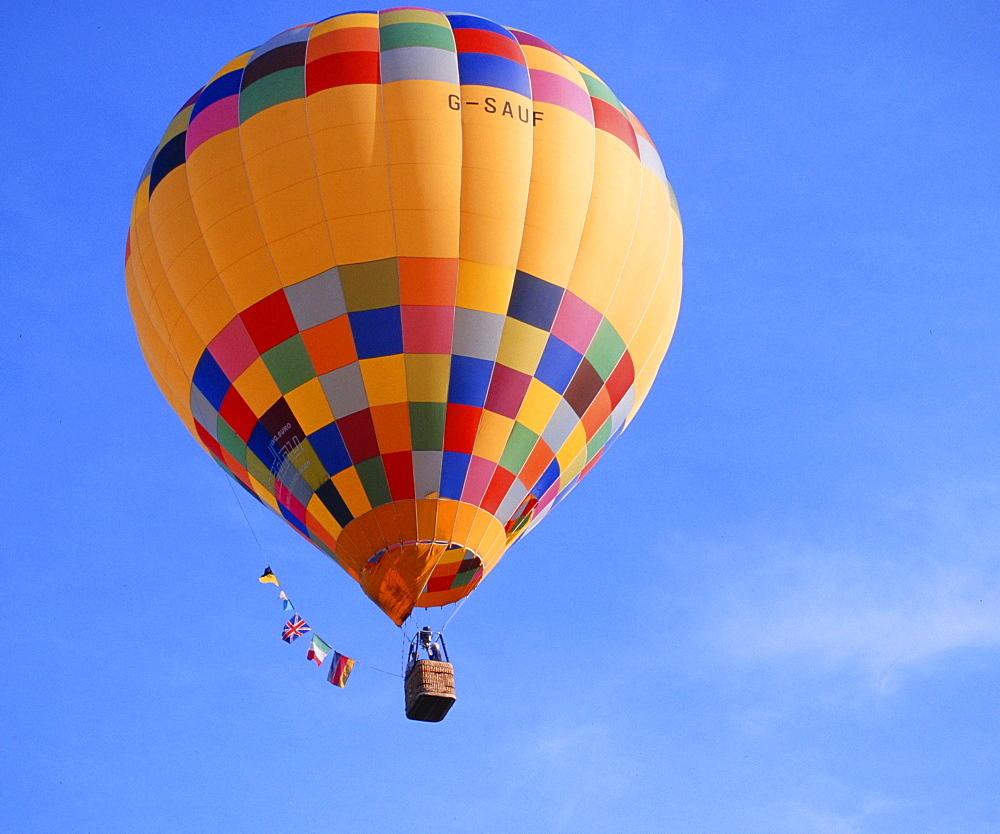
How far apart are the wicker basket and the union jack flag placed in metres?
1.90

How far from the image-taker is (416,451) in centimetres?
1459

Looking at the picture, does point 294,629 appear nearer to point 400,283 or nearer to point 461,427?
point 461,427

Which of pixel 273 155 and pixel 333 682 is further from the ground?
pixel 273 155

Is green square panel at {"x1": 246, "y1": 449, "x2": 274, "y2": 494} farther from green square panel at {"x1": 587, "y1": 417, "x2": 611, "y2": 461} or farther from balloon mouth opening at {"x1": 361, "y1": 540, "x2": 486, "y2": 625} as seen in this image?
green square panel at {"x1": 587, "y1": 417, "x2": 611, "y2": 461}

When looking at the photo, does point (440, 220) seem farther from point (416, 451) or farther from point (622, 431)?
point (622, 431)

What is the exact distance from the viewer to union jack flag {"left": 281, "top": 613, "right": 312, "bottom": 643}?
15.7 m

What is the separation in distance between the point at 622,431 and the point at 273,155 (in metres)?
4.83

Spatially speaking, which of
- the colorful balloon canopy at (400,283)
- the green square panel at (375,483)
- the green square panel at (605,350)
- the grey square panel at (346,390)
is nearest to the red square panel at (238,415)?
the colorful balloon canopy at (400,283)

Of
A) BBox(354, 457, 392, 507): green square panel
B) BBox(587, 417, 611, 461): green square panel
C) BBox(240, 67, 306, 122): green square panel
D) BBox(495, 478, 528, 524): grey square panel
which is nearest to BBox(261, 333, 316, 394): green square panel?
BBox(354, 457, 392, 507): green square panel

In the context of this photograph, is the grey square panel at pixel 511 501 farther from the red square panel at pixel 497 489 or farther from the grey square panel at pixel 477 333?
the grey square panel at pixel 477 333

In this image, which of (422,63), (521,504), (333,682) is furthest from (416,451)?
(422,63)

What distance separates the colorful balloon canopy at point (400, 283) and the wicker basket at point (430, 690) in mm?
784

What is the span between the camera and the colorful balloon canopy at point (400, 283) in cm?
1462

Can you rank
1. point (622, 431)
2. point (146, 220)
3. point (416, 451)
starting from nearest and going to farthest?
point (416, 451) → point (146, 220) → point (622, 431)
